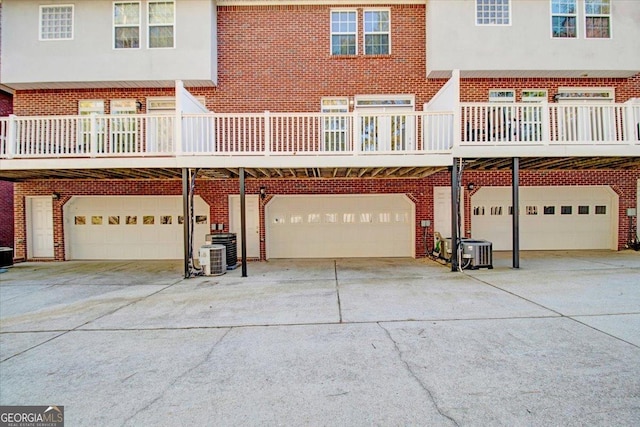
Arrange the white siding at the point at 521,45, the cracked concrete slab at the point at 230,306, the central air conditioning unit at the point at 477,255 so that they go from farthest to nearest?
the white siding at the point at 521,45, the central air conditioning unit at the point at 477,255, the cracked concrete slab at the point at 230,306

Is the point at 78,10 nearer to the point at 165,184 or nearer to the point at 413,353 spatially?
the point at 165,184

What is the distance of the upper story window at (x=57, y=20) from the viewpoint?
10.5 meters

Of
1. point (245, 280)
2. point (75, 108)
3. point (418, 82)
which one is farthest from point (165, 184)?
point (418, 82)

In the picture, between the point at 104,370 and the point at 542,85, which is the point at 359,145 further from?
the point at 542,85

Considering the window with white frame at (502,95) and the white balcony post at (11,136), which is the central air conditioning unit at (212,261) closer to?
the white balcony post at (11,136)

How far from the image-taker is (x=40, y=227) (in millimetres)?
11102

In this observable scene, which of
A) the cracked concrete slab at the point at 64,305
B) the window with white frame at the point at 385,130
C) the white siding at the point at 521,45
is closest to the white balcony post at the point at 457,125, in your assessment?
the window with white frame at the point at 385,130

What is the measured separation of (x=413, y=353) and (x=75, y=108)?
40.4 ft

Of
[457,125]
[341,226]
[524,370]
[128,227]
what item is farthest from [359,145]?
[128,227]

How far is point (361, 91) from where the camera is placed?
10.8 meters

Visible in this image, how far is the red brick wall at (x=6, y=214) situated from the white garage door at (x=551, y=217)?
1631 centimetres

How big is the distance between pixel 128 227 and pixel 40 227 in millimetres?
2852

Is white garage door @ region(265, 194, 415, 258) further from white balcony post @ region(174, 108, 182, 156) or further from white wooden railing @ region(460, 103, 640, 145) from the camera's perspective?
white balcony post @ region(174, 108, 182, 156)

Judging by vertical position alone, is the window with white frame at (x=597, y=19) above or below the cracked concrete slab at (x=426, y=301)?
above
